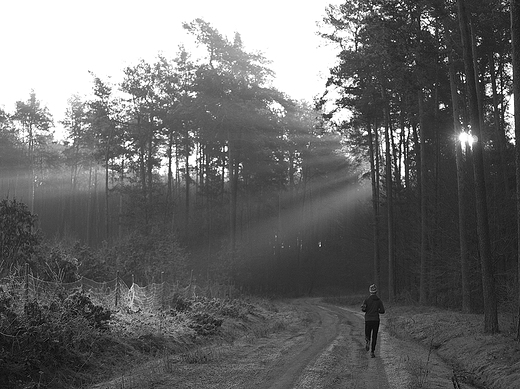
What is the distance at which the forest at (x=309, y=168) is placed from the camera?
22188 mm

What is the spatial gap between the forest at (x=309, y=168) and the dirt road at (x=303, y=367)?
3898 mm

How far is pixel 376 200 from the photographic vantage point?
36500 millimetres

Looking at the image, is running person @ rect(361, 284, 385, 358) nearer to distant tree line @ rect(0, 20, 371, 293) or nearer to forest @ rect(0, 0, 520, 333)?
forest @ rect(0, 0, 520, 333)

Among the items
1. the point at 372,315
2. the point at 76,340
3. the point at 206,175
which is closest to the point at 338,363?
the point at 372,315

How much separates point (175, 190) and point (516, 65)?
54086 millimetres

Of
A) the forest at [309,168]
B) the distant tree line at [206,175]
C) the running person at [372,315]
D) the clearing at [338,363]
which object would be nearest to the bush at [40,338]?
the clearing at [338,363]

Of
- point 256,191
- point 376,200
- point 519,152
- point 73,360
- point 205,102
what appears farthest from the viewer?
point 256,191

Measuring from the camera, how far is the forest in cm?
2219

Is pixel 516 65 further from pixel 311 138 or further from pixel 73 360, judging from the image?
pixel 311 138

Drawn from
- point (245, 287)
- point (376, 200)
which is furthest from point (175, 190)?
point (376, 200)

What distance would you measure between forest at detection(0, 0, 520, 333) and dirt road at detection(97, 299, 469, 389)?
390 centimetres

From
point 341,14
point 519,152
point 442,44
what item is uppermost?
point 341,14

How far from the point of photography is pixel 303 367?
12211mm

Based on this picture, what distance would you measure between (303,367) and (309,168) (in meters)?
47.3
